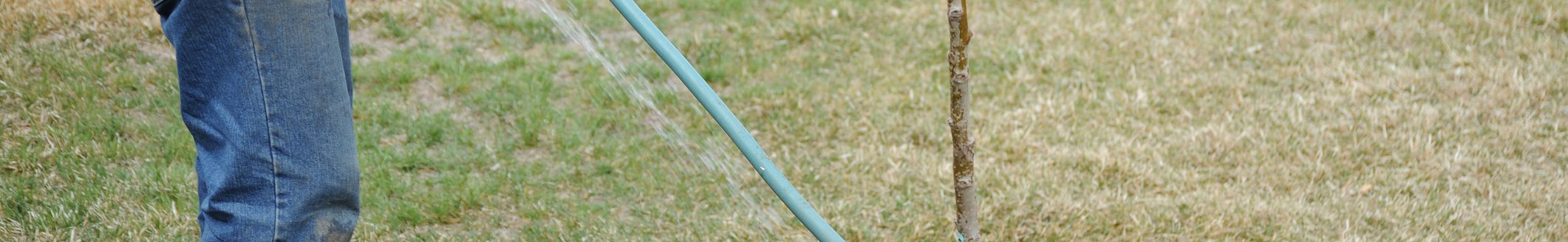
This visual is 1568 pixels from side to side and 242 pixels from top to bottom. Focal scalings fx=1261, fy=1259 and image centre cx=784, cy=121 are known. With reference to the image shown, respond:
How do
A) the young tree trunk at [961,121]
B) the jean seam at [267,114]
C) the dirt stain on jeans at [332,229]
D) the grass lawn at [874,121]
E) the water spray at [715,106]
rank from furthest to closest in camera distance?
the grass lawn at [874,121]
the water spray at [715,106]
the young tree trunk at [961,121]
the dirt stain on jeans at [332,229]
the jean seam at [267,114]

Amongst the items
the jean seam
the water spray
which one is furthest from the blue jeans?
the water spray

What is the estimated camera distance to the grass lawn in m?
2.81

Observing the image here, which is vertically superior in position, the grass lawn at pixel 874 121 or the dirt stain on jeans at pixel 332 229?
the dirt stain on jeans at pixel 332 229

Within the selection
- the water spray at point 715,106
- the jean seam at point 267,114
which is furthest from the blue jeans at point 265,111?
the water spray at point 715,106

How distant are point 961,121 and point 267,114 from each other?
107 centimetres

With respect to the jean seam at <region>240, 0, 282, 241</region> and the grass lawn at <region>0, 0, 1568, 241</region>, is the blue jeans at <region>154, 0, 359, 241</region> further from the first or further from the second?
the grass lawn at <region>0, 0, 1568, 241</region>

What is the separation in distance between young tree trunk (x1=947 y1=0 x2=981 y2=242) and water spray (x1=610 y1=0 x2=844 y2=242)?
0.88 ft

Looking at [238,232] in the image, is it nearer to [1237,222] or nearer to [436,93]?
[436,93]

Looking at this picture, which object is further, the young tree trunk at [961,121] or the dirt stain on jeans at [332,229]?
the young tree trunk at [961,121]

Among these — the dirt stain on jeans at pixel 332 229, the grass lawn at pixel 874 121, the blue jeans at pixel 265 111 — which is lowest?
the grass lawn at pixel 874 121

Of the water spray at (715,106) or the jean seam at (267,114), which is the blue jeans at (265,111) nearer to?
the jean seam at (267,114)

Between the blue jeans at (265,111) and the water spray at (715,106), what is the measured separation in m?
0.51

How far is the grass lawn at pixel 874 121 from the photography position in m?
2.81

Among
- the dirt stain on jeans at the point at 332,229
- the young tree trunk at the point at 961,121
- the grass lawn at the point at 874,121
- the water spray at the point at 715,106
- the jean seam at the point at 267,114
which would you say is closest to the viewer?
the jean seam at the point at 267,114
